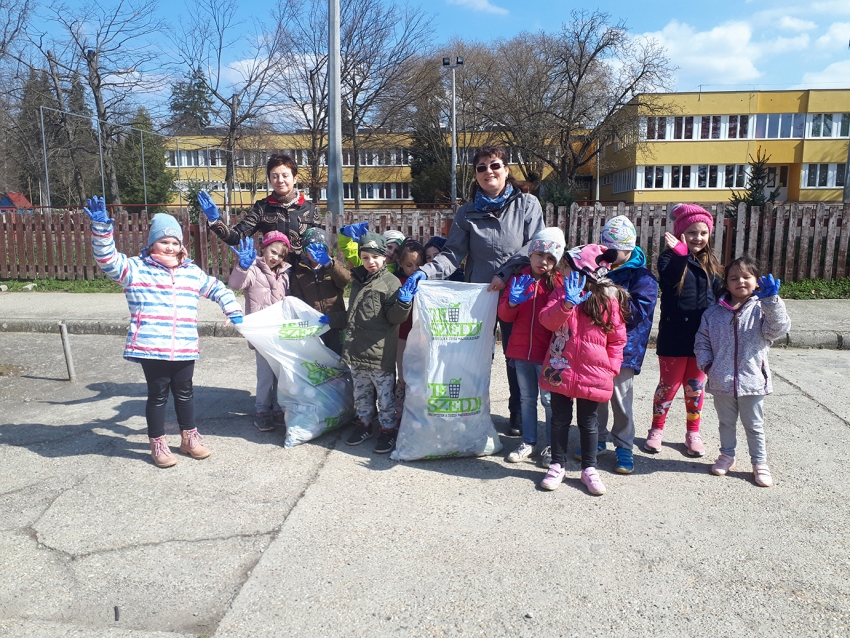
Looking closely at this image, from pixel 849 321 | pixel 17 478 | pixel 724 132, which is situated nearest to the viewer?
pixel 17 478

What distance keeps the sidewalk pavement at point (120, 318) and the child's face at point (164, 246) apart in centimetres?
306

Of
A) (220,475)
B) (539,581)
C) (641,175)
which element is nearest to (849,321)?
(539,581)

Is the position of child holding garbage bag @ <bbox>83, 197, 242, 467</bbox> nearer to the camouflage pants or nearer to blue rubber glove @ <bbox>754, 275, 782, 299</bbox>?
the camouflage pants

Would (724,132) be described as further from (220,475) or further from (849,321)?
(220,475)

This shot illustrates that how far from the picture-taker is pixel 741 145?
1585 inches

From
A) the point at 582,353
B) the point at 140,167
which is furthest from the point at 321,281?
the point at 140,167

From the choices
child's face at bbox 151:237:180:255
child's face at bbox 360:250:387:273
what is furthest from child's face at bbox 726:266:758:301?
child's face at bbox 151:237:180:255

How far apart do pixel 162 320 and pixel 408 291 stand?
4.93ft

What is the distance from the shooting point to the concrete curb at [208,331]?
Answer: 6.94 metres

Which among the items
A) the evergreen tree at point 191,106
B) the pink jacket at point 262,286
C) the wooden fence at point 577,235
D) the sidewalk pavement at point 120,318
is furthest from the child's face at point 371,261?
the evergreen tree at point 191,106

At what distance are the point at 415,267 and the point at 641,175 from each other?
4130cm

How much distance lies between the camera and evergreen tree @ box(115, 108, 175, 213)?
2489 cm

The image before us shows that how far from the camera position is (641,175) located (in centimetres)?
4178

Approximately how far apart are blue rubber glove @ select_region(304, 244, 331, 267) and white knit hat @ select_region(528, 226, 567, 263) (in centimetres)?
144
